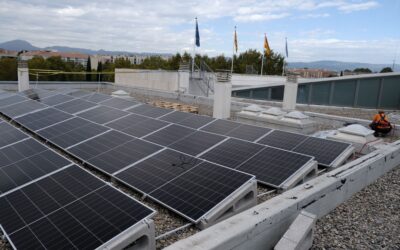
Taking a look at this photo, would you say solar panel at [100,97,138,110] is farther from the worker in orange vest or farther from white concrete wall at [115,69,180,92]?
white concrete wall at [115,69,180,92]

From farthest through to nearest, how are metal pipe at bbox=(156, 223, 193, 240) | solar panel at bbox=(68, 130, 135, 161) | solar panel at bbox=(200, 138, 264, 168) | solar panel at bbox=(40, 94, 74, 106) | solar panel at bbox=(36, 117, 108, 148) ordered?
solar panel at bbox=(40, 94, 74, 106), solar panel at bbox=(36, 117, 108, 148), solar panel at bbox=(68, 130, 135, 161), solar panel at bbox=(200, 138, 264, 168), metal pipe at bbox=(156, 223, 193, 240)

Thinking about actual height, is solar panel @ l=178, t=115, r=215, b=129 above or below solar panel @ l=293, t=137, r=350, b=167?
above

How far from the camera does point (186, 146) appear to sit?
335 inches

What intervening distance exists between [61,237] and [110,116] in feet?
26.9

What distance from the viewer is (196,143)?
340 inches

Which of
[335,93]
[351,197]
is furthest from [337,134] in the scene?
[335,93]

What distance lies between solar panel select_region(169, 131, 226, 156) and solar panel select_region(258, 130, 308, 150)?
1570mm

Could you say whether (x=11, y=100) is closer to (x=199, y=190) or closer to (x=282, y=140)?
(x=282, y=140)

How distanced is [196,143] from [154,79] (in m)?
24.6

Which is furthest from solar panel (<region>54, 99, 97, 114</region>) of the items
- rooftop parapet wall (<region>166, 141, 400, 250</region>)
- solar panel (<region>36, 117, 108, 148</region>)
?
rooftop parapet wall (<region>166, 141, 400, 250</region>)

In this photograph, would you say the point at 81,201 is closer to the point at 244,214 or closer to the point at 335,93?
the point at 244,214

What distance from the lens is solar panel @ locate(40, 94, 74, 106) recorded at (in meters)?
15.5

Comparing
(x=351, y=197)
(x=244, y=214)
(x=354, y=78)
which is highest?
(x=354, y=78)

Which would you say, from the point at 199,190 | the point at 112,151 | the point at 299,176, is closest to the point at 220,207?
the point at 199,190
